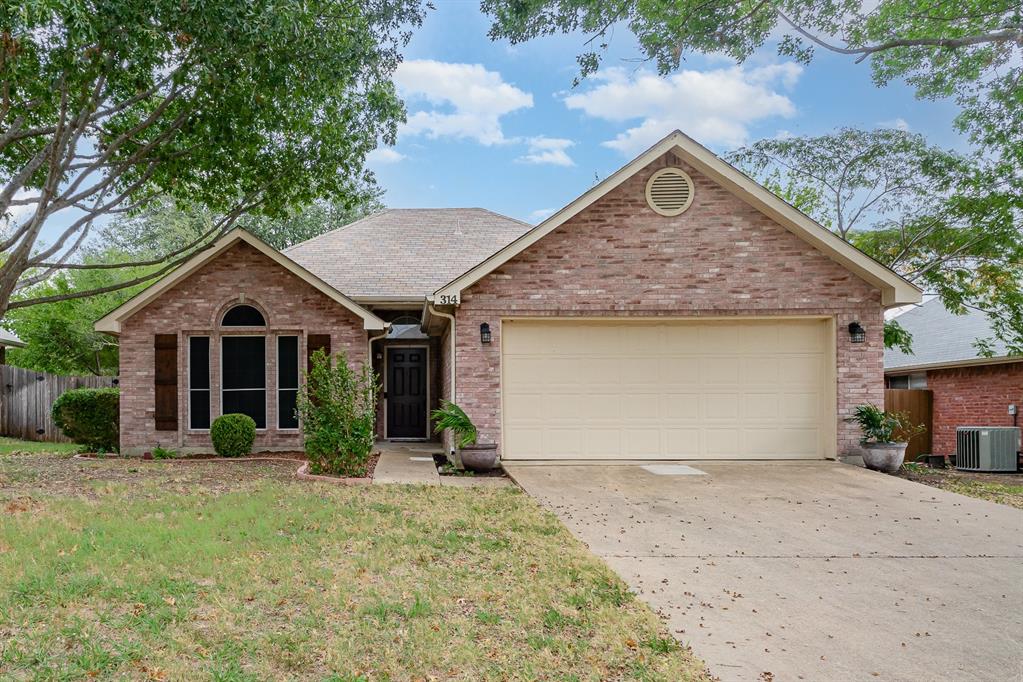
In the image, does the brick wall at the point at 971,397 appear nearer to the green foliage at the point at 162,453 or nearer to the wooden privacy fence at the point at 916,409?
the wooden privacy fence at the point at 916,409

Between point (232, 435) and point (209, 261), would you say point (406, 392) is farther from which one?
point (209, 261)

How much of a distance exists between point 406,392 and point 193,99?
24.9 feet

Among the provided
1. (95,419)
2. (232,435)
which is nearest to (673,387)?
(232,435)

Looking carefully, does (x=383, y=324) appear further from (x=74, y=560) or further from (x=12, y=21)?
(x=74, y=560)

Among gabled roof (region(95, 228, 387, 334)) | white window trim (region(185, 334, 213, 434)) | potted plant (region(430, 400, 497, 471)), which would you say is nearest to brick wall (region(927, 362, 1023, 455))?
potted plant (region(430, 400, 497, 471))

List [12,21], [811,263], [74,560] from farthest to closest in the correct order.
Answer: [811,263] < [12,21] < [74,560]

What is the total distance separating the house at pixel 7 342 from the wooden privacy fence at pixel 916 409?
24596mm

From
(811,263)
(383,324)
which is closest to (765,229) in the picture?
(811,263)

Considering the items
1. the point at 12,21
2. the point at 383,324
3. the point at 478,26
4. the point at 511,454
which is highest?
the point at 478,26

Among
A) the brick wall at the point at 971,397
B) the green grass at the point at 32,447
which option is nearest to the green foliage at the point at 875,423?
the brick wall at the point at 971,397

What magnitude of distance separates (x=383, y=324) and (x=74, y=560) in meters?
8.31

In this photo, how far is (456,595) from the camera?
4.92m

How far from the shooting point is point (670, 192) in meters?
12.1

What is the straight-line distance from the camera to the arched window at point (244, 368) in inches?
537
